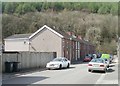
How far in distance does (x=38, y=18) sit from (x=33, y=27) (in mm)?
7781

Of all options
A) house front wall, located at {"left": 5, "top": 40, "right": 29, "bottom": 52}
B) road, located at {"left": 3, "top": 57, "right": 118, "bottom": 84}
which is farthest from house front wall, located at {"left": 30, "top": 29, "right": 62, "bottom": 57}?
road, located at {"left": 3, "top": 57, "right": 118, "bottom": 84}

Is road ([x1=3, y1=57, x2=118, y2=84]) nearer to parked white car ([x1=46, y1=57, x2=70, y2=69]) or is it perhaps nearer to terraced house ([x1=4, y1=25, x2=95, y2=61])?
parked white car ([x1=46, y1=57, x2=70, y2=69])

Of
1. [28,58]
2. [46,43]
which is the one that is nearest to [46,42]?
[46,43]

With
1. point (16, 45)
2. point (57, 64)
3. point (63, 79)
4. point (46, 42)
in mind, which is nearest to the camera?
point (63, 79)

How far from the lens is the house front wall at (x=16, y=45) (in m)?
62.0

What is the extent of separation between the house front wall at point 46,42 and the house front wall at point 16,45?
2405mm

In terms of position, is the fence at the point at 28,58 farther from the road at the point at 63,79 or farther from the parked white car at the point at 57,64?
the road at the point at 63,79

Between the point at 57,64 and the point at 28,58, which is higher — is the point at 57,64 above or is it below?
below

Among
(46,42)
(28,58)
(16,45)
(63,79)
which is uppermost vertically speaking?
(46,42)

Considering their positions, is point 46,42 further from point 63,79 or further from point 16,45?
point 63,79

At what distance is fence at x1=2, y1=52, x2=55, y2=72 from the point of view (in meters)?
28.8

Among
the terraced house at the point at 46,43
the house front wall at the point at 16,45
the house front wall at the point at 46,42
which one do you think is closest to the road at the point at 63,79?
the terraced house at the point at 46,43

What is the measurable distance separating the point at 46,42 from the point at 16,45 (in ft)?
28.8

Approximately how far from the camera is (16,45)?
210ft
